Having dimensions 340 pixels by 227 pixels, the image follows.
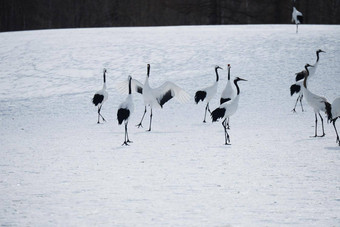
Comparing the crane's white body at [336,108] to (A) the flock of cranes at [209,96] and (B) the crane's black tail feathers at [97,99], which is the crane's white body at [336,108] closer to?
(A) the flock of cranes at [209,96]

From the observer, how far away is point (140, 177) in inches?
262

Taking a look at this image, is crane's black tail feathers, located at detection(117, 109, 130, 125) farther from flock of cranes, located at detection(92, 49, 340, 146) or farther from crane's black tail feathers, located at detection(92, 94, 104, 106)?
crane's black tail feathers, located at detection(92, 94, 104, 106)

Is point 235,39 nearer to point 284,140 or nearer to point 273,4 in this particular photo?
point 284,140

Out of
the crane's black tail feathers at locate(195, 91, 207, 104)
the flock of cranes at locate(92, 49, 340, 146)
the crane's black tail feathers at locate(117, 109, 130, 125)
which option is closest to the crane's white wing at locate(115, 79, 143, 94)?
the flock of cranes at locate(92, 49, 340, 146)

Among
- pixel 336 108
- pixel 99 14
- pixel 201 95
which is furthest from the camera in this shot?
pixel 99 14

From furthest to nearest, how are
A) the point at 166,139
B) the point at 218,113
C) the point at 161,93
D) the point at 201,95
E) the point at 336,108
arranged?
the point at 201,95
the point at 161,93
the point at 166,139
the point at 218,113
the point at 336,108

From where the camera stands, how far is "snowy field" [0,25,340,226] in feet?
17.2

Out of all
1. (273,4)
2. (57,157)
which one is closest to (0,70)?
(57,157)

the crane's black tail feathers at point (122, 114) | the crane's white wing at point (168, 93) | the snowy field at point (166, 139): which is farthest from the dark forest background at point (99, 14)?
the crane's black tail feathers at point (122, 114)

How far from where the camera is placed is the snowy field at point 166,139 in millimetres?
5250

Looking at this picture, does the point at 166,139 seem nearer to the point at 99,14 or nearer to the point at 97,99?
the point at 97,99

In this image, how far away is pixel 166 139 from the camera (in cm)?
1004

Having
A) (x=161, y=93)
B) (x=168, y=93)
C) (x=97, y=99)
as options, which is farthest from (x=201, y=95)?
(x=97, y=99)

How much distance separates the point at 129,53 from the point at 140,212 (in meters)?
15.3
